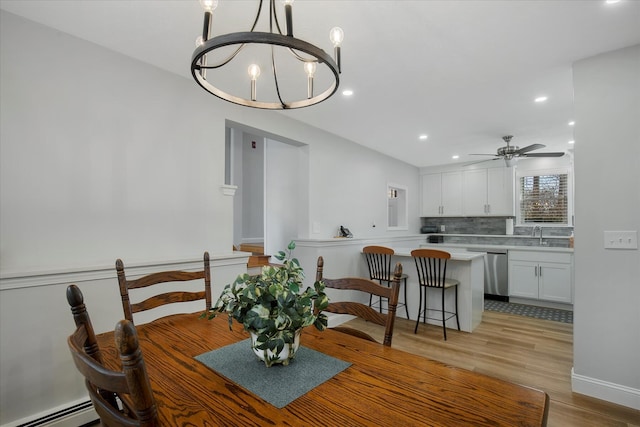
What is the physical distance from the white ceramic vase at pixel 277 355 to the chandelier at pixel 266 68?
3.28 ft

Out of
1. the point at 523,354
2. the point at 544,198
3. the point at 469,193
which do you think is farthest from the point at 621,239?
the point at 469,193

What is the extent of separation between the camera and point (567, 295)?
4.42m

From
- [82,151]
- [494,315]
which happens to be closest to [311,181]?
[82,151]

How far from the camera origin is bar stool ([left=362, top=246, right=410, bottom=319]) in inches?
152

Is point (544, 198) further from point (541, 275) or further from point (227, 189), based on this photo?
point (227, 189)

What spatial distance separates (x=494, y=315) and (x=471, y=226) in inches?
93.4

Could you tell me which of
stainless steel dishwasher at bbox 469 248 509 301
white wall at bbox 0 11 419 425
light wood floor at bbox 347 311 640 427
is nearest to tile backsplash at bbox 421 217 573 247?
stainless steel dishwasher at bbox 469 248 509 301

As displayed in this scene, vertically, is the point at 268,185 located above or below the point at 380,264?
above

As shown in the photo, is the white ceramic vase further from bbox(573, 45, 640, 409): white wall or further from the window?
the window

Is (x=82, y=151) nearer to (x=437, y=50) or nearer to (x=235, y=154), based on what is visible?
(x=437, y=50)

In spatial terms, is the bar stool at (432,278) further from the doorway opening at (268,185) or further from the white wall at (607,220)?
the doorway opening at (268,185)

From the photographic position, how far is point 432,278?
365 cm

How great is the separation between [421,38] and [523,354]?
302cm

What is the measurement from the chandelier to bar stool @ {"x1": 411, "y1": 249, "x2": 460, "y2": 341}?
213cm
